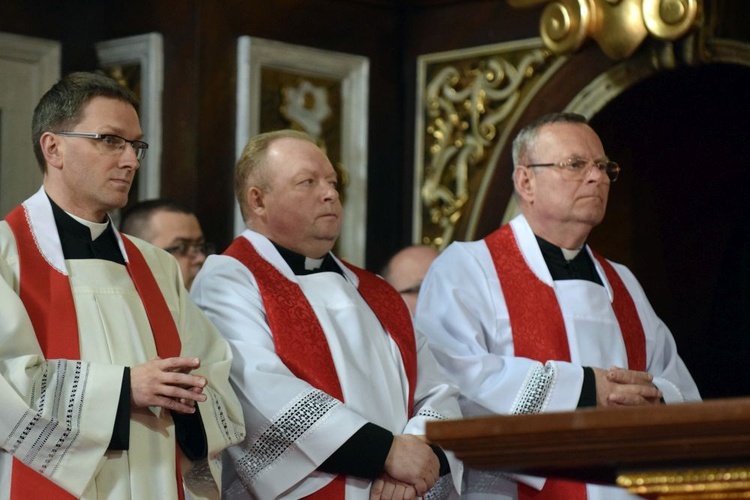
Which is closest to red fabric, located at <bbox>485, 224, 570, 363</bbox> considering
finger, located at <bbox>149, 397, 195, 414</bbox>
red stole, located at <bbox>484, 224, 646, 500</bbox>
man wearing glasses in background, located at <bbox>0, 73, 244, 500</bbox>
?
red stole, located at <bbox>484, 224, 646, 500</bbox>

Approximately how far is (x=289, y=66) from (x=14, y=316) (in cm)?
322

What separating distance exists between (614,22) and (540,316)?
64.2 inches

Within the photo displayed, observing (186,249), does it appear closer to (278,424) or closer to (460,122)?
(278,424)

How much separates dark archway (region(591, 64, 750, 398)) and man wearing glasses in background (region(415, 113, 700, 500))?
4.49 feet

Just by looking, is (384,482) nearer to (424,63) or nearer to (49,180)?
(49,180)

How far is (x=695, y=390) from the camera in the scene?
4.98 m

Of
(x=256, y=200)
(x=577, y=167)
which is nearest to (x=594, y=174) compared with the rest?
(x=577, y=167)

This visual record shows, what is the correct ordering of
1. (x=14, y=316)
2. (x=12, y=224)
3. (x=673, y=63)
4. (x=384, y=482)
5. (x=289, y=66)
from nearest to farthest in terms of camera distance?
(x=14, y=316) → (x=12, y=224) → (x=384, y=482) → (x=673, y=63) → (x=289, y=66)

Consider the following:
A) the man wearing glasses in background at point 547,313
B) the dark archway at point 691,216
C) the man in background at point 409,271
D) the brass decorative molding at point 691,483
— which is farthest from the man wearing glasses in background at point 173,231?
the brass decorative molding at point 691,483

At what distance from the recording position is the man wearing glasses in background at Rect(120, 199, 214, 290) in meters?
5.52

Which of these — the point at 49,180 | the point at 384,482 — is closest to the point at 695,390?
the point at 384,482

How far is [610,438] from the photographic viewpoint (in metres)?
2.20

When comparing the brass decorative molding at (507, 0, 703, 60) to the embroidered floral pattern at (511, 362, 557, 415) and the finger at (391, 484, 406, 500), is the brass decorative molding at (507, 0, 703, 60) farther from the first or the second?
the finger at (391, 484, 406, 500)

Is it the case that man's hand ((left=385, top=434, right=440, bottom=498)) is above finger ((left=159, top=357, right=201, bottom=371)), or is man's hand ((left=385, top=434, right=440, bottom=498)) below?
below
